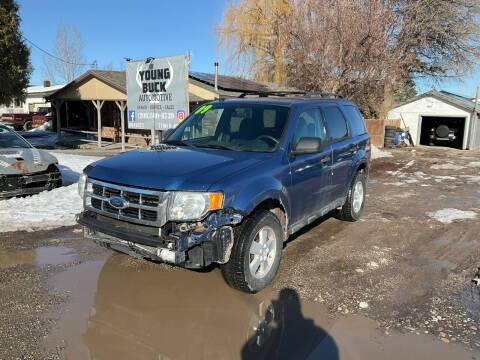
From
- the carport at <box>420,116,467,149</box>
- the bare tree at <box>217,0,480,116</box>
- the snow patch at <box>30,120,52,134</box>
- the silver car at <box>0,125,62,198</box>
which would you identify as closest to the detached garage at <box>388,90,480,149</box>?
the carport at <box>420,116,467,149</box>

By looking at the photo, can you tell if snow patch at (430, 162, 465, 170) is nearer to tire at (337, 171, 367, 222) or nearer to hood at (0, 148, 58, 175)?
tire at (337, 171, 367, 222)

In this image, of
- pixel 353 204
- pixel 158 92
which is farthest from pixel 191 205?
pixel 158 92

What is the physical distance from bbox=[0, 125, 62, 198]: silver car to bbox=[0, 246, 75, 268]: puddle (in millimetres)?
2356

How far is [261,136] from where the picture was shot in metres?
4.41

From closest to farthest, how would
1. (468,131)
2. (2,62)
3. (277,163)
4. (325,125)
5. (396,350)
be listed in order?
1. (396,350)
2. (277,163)
3. (325,125)
4. (2,62)
5. (468,131)

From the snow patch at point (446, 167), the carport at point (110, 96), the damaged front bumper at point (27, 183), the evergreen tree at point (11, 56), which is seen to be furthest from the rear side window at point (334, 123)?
the evergreen tree at point (11, 56)

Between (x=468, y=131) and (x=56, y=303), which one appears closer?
(x=56, y=303)

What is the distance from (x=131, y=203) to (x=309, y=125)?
2.44m

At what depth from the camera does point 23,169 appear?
23.0 feet

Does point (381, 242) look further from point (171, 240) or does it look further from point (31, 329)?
point (31, 329)

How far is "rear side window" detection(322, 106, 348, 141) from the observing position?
5.25 meters

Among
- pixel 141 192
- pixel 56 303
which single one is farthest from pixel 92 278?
pixel 141 192

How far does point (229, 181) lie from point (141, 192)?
0.80 m

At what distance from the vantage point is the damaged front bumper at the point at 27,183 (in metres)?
6.76
